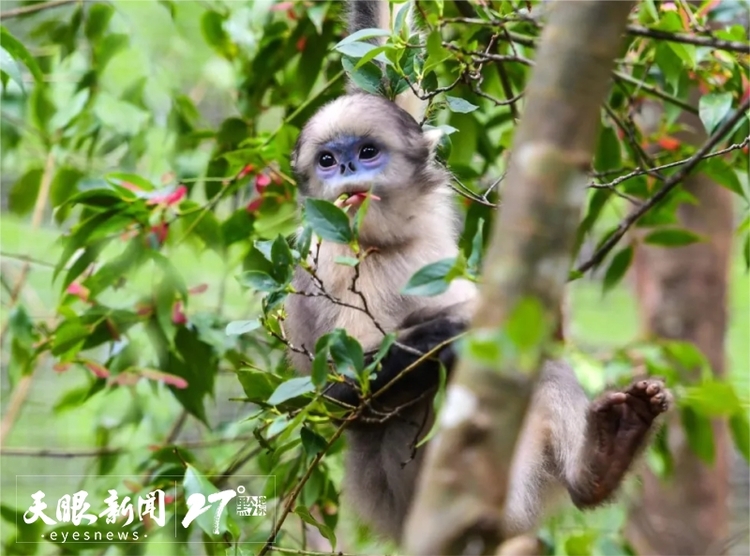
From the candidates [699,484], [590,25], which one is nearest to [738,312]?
[699,484]

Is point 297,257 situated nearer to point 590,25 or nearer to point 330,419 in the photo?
point 330,419

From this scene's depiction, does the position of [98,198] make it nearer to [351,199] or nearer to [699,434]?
[351,199]

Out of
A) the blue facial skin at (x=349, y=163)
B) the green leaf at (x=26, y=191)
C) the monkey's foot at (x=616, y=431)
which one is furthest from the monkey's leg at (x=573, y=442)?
the green leaf at (x=26, y=191)

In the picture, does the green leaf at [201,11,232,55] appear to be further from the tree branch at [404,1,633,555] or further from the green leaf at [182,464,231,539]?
the tree branch at [404,1,633,555]

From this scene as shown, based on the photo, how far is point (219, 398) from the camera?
251 inches

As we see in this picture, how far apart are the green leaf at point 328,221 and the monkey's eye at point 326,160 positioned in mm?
1059

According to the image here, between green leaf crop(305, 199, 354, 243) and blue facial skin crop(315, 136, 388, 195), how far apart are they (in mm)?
942

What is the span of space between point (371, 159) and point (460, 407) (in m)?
1.87

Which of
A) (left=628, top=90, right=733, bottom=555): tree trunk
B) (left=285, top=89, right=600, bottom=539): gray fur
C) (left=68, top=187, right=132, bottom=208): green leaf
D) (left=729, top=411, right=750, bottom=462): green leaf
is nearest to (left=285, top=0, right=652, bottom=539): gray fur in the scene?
(left=285, top=89, right=600, bottom=539): gray fur

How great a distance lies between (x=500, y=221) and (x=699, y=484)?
4794mm

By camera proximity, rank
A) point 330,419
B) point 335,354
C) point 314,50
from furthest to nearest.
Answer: point 314,50, point 330,419, point 335,354

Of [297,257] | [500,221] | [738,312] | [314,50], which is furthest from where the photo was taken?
[738,312]

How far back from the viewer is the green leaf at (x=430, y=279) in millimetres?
1671

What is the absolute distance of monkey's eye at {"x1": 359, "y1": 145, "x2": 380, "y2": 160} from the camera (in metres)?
3.03
